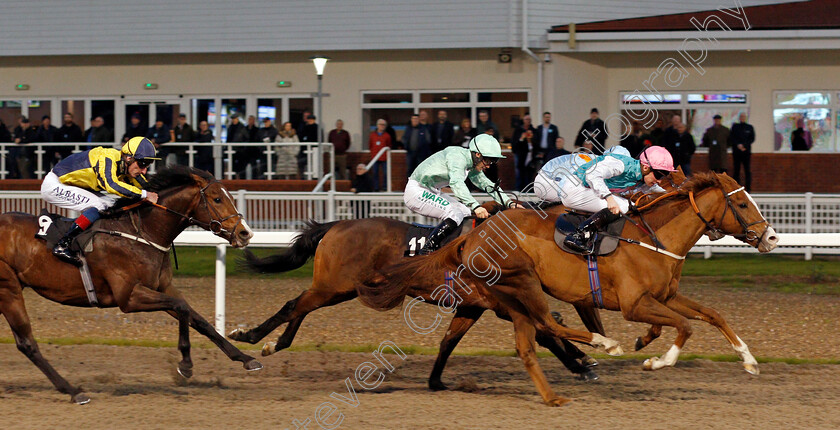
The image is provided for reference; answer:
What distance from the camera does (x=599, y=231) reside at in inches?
246

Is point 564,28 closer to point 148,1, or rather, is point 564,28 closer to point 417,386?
point 148,1

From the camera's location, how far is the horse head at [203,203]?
651cm

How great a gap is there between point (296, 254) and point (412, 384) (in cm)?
128

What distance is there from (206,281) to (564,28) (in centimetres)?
736

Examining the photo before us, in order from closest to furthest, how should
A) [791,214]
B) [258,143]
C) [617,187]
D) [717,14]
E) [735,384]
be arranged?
[735,384] < [617,187] < [791,214] < [258,143] < [717,14]

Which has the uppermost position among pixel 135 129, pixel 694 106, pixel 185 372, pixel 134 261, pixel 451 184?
pixel 694 106

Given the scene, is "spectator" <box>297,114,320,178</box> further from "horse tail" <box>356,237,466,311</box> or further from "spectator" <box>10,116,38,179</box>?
"horse tail" <box>356,237,466,311</box>

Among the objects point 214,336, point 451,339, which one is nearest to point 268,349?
point 214,336

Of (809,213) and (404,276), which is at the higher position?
(809,213)

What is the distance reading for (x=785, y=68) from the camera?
631 inches

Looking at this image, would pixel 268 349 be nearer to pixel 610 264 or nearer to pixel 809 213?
pixel 610 264

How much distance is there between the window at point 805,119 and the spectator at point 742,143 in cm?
197

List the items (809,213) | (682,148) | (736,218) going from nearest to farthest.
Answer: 1. (736,218)
2. (809,213)
3. (682,148)

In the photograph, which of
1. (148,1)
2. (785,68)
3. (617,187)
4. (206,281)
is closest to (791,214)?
(785,68)
